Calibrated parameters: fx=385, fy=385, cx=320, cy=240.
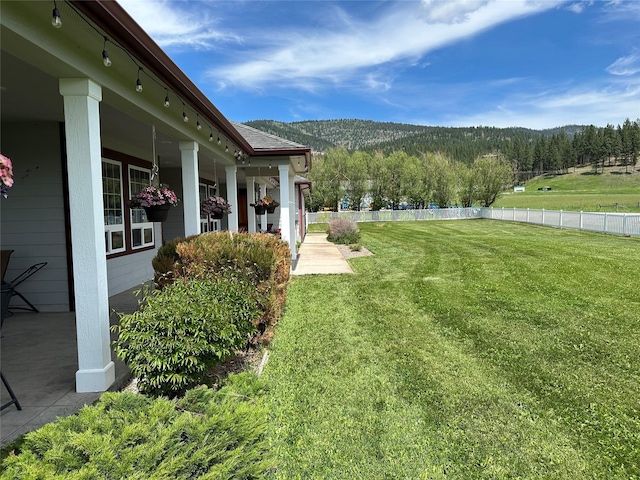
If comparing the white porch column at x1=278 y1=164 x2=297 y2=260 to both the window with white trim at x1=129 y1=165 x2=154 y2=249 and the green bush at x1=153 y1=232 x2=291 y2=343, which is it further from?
the green bush at x1=153 y1=232 x2=291 y2=343

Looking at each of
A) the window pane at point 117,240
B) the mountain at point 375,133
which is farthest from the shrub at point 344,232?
the mountain at point 375,133

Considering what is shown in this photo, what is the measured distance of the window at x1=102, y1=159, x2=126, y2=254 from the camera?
6594 mm

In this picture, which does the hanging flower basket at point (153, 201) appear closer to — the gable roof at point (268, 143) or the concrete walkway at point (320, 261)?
the gable roof at point (268, 143)

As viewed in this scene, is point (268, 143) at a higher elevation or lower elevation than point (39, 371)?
higher

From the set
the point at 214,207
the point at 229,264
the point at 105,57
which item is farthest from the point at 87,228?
the point at 214,207

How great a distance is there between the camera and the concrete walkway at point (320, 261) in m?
9.36

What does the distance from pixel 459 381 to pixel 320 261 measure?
24.5 feet

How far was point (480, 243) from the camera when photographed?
1409 cm

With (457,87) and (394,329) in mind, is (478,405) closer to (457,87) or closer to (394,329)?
(394,329)

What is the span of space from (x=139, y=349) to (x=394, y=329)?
327 centimetres

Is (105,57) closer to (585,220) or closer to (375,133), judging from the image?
(585,220)

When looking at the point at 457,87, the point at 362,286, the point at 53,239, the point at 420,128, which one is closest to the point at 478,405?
the point at 362,286

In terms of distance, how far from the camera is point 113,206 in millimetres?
6848

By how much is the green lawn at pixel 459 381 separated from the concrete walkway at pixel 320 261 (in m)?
1.90
